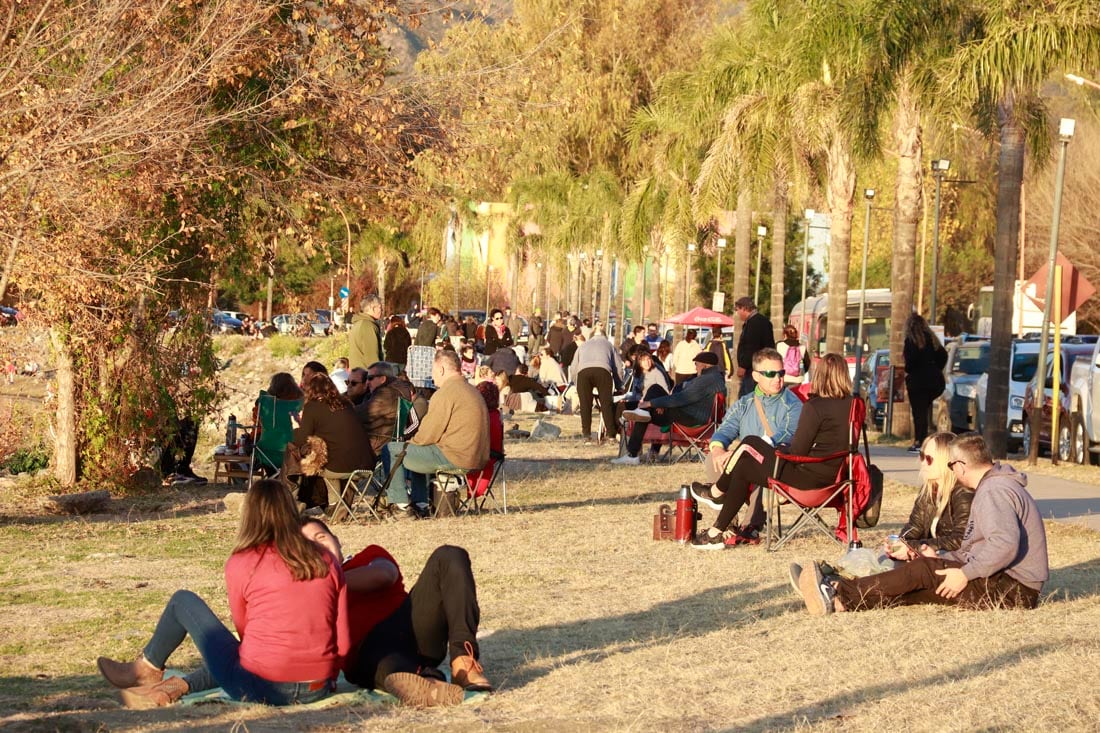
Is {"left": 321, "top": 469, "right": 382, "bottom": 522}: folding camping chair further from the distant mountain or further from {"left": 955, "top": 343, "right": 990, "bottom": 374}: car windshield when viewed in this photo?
{"left": 955, "top": 343, "right": 990, "bottom": 374}: car windshield

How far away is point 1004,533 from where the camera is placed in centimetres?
888

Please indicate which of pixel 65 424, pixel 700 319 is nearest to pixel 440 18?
pixel 65 424

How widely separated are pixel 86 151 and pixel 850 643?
7.13 m

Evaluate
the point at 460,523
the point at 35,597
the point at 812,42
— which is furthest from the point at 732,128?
the point at 35,597

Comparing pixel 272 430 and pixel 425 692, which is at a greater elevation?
pixel 272 430

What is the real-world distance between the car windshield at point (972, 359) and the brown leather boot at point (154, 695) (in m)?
22.1

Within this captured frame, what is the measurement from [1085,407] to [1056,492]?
399 centimetres

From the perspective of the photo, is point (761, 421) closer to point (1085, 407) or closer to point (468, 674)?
point (468, 674)

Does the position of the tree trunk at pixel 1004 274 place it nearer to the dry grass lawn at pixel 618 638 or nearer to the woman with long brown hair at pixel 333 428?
the dry grass lawn at pixel 618 638

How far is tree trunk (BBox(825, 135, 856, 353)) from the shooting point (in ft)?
100.0

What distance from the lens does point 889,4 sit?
78.1 ft

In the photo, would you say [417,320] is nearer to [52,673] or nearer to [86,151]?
[86,151]

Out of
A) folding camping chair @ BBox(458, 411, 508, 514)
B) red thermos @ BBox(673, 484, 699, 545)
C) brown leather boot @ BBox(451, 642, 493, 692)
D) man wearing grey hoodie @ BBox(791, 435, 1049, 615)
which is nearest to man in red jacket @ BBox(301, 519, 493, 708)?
brown leather boot @ BBox(451, 642, 493, 692)

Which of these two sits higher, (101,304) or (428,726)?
(101,304)
